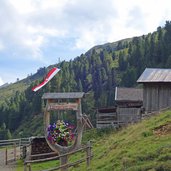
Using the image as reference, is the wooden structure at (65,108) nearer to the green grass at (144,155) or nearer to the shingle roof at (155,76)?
the green grass at (144,155)

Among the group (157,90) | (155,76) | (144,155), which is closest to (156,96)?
(157,90)

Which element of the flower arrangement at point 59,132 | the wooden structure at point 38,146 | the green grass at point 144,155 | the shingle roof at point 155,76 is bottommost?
the wooden structure at point 38,146

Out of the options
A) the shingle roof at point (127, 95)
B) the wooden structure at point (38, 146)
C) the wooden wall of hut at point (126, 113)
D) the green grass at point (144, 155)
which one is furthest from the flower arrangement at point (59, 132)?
the shingle roof at point (127, 95)

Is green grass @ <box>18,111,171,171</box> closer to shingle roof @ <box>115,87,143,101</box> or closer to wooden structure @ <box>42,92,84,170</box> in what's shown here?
wooden structure @ <box>42,92,84,170</box>

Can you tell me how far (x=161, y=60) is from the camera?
428 ft

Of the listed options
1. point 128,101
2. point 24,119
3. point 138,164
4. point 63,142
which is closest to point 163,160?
point 138,164

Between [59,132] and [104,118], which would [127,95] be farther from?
[59,132]

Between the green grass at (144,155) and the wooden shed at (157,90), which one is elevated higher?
the wooden shed at (157,90)

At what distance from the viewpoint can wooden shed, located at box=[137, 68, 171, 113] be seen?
33.0 meters

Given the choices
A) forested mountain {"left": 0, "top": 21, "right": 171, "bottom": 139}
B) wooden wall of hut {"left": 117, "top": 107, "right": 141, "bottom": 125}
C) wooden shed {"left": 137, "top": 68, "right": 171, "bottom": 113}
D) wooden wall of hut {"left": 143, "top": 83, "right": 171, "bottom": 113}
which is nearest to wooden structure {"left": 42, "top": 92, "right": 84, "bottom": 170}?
wooden shed {"left": 137, "top": 68, "right": 171, "bottom": 113}

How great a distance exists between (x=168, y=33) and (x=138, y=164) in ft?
442

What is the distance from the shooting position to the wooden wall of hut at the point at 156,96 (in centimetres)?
3306

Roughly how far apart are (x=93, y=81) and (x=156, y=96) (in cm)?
13831

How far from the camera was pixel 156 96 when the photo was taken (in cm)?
3350
